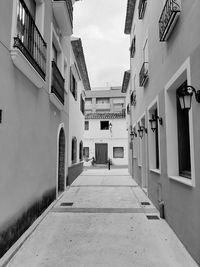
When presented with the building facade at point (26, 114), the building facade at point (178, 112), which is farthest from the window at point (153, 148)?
the building facade at point (26, 114)

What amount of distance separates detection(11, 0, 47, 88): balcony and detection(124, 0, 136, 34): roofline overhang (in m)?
7.19

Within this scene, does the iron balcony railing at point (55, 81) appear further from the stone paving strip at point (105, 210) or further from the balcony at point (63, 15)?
the stone paving strip at point (105, 210)

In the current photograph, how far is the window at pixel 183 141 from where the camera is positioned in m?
4.45

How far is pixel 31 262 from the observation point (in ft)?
10.7

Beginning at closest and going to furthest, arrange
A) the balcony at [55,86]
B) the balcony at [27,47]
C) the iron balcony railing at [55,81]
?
the balcony at [27,47] < the balcony at [55,86] < the iron balcony railing at [55,81]

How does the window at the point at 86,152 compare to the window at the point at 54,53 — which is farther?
the window at the point at 86,152

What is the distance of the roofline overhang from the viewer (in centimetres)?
1076

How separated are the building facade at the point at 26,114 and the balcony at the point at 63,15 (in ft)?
0.09

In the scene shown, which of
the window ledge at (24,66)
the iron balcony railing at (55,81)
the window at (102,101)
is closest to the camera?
the window ledge at (24,66)

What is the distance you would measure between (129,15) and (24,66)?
9.75 m

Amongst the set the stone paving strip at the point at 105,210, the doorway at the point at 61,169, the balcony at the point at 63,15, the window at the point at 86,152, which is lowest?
the stone paving strip at the point at 105,210

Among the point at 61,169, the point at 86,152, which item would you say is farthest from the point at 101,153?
the point at 61,169

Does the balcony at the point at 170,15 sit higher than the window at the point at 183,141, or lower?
higher

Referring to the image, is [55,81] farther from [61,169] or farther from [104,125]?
[104,125]
